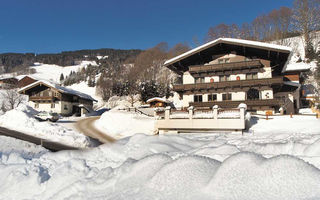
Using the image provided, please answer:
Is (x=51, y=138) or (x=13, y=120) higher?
(x=13, y=120)

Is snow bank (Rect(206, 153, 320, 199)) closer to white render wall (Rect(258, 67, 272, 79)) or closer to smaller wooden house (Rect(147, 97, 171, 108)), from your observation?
white render wall (Rect(258, 67, 272, 79))

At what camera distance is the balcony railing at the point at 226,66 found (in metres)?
26.2

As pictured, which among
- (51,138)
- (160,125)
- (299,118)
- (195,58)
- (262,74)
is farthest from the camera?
(195,58)

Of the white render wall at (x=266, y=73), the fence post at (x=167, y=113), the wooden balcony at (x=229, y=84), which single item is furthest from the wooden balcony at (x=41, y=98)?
the white render wall at (x=266, y=73)

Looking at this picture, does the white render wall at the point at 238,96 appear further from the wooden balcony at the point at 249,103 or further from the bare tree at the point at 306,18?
the bare tree at the point at 306,18

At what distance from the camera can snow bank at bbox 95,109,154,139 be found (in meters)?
22.6

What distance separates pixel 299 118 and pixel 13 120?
28.4 metres

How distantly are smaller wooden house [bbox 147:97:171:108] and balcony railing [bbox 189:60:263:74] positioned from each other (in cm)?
1464

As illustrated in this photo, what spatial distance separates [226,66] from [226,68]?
266 mm

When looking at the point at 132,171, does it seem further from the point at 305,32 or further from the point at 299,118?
the point at 305,32

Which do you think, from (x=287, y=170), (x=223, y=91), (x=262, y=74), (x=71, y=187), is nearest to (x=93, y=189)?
(x=71, y=187)

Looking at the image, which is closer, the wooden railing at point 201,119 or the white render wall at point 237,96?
the wooden railing at point 201,119

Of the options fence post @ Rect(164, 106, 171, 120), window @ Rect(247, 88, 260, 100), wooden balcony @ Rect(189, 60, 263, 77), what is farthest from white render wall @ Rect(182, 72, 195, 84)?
fence post @ Rect(164, 106, 171, 120)

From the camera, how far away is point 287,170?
3.34 metres
